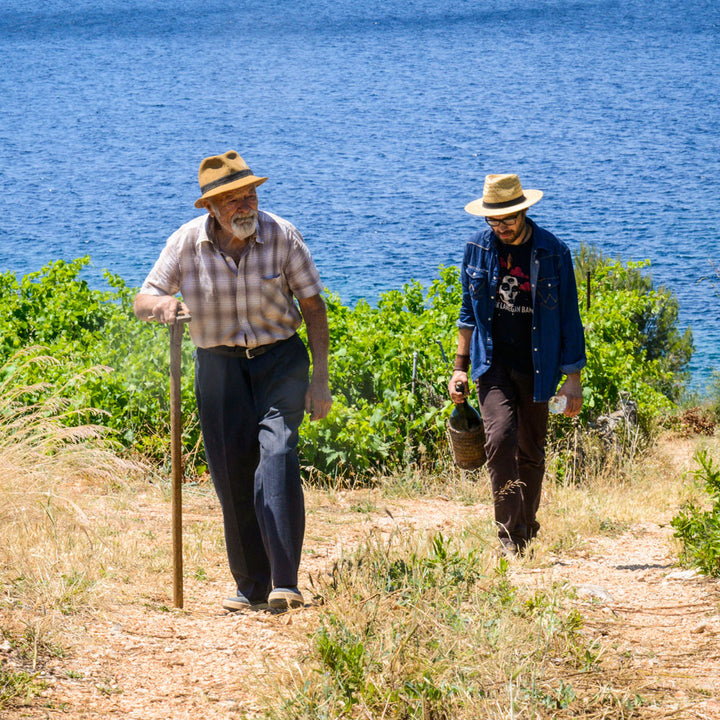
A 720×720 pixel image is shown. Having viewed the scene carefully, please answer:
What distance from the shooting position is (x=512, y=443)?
5.55 meters

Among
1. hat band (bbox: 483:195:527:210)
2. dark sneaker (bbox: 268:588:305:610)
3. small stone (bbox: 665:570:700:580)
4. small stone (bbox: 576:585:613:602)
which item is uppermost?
hat band (bbox: 483:195:527:210)

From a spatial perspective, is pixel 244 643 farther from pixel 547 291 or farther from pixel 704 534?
pixel 547 291

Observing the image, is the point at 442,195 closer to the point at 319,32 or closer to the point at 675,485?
the point at 675,485

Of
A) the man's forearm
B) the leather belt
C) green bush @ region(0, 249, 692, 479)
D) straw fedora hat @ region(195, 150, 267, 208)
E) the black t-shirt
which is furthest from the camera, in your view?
green bush @ region(0, 249, 692, 479)

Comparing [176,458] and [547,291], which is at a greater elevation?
[547,291]

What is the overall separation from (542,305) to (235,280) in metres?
1.68

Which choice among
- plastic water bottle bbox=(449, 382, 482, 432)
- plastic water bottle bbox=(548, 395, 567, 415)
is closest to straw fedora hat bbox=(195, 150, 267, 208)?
plastic water bottle bbox=(548, 395, 567, 415)

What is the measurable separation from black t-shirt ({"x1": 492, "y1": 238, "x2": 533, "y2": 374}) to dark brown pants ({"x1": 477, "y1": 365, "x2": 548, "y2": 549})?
0.09 meters

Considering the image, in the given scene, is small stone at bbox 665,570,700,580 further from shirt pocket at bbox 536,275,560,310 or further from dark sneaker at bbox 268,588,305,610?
dark sneaker at bbox 268,588,305,610

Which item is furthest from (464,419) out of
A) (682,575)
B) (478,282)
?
(682,575)

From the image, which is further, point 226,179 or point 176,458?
point 176,458

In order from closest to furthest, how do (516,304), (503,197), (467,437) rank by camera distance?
1. (503,197)
2. (516,304)
3. (467,437)

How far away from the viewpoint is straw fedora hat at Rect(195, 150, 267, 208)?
445 centimetres

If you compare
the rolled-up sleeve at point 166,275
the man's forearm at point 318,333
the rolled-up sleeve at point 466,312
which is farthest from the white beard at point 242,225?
the rolled-up sleeve at point 466,312
